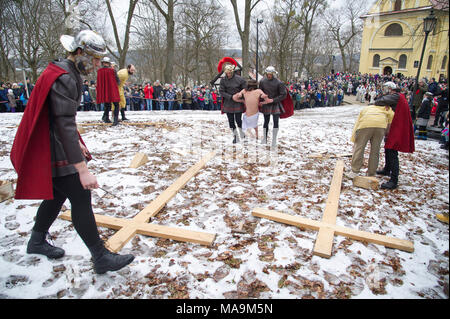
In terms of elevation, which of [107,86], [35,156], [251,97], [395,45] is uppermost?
[395,45]

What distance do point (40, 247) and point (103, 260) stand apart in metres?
0.74

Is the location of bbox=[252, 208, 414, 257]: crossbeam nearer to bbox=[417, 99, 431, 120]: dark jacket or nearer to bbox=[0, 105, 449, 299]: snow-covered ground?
bbox=[0, 105, 449, 299]: snow-covered ground

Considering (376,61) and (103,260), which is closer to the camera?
(103,260)

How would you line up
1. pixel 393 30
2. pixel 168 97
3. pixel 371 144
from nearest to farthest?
pixel 371 144
pixel 168 97
pixel 393 30

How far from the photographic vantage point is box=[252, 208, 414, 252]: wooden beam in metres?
3.10

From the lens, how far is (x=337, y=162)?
6.05 m

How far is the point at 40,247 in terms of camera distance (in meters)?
2.70

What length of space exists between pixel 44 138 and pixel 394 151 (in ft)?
17.1

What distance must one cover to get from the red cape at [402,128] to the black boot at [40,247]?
522cm

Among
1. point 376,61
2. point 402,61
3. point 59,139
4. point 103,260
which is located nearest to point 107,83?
point 59,139

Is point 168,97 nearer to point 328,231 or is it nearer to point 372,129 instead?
point 372,129

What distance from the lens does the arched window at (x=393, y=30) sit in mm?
47188


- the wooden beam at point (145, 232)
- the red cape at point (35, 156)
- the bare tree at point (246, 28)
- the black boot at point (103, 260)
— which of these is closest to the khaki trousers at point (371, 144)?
the wooden beam at point (145, 232)

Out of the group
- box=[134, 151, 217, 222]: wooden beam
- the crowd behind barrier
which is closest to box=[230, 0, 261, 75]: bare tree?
the crowd behind barrier
